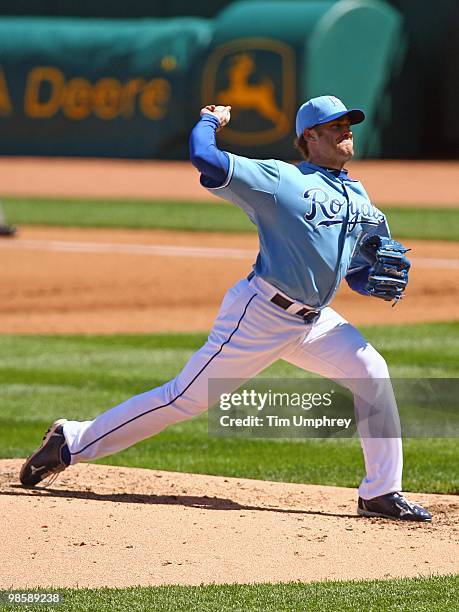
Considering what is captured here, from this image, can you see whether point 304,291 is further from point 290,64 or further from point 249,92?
point 249,92

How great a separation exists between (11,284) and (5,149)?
16.8m

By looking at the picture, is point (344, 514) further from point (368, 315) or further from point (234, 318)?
point (368, 315)

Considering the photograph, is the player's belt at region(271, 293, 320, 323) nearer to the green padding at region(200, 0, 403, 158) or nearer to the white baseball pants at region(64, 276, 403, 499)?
the white baseball pants at region(64, 276, 403, 499)

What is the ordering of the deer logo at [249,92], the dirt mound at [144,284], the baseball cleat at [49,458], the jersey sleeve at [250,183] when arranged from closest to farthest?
the jersey sleeve at [250,183] < the baseball cleat at [49,458] < the dirt mound at [144,284] < the deer logo at [249,92]

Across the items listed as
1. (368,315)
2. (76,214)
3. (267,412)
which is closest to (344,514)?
(267,412)

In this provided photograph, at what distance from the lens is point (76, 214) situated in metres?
19.7

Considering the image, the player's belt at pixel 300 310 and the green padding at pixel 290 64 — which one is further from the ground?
the player's belt at pixel 300 310

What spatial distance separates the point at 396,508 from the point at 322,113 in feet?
5.47

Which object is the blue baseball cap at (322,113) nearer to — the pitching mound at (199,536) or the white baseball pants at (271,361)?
the white baseball pants at (271,361)

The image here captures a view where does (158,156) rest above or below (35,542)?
below

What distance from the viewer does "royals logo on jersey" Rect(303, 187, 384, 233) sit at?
16.9 feet

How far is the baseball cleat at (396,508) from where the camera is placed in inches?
209

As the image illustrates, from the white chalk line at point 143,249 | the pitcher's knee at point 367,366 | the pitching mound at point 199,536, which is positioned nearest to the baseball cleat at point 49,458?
the pitching mound at point 199,536

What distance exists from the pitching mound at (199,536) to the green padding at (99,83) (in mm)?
21901
